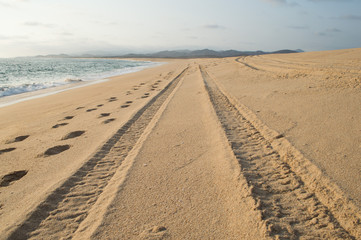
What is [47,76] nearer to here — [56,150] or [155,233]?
[56,150]

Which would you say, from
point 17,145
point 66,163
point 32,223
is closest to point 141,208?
point 32,223

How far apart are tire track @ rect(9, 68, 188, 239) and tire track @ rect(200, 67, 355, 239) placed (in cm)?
153

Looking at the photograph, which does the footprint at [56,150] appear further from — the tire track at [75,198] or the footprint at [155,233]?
the footprint at [155,233]

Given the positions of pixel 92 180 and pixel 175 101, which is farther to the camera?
pixel 175 101

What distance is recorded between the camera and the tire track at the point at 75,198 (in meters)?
1.79

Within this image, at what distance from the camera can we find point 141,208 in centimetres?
193

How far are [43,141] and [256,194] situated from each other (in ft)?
11.7

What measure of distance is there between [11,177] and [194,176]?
230 cm

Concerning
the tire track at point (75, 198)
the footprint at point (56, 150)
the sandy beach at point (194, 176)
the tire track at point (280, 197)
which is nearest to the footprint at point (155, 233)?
the sandy beach at point (194, 176)

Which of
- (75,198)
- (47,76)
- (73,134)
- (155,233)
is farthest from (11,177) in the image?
(47,76)

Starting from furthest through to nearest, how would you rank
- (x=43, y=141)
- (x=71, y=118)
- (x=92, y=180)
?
(x=71, y=118)
(x=43, y=141)
(x=92, y=180)

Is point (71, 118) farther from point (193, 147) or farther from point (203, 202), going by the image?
point (203, 202)

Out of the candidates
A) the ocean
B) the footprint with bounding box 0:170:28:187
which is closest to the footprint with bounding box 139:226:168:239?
the footprint with bounding box 0:170:28:187

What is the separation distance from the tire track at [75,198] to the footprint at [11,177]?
31.9 inches
